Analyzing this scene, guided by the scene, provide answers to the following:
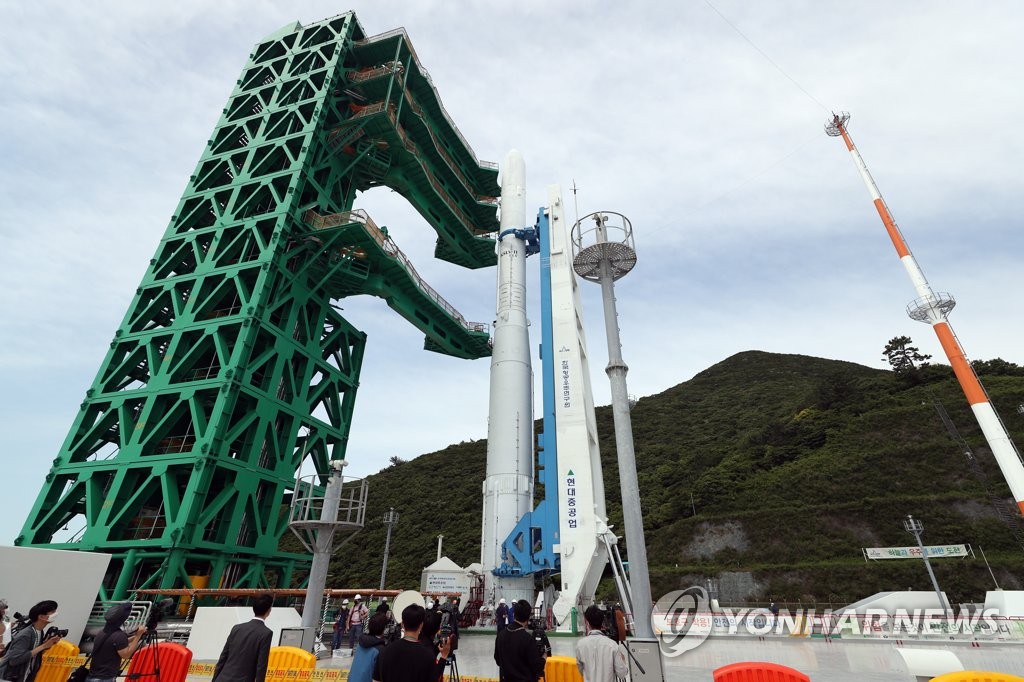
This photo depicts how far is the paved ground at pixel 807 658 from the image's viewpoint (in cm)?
984

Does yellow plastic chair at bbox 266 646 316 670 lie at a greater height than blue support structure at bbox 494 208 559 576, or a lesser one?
lesser

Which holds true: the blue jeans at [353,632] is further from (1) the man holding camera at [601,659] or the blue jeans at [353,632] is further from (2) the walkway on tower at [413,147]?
(2) the walkway on tower at [413,147]

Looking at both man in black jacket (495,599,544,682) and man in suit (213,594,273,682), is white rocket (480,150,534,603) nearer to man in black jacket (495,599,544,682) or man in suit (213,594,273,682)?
man in black jacket (495,599,544,682)

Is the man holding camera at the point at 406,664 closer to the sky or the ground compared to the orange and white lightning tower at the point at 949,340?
closer to the ground

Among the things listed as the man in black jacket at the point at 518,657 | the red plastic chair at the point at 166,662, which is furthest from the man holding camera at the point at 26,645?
the man in black jacket at the point at 518,657

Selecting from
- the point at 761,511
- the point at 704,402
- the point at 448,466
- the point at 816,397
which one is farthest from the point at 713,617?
the point at 704,402

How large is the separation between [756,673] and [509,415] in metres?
15.4

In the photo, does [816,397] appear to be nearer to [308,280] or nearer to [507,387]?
[507,387]

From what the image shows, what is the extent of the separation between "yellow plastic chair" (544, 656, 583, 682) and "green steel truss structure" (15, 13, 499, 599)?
50.7ft

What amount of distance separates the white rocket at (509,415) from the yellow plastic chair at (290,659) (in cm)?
1051

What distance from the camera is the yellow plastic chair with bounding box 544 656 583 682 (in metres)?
6.24

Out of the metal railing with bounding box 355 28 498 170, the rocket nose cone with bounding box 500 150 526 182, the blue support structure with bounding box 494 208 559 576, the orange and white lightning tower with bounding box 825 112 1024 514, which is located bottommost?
the blue support structure with bounding box 494 208 559 576

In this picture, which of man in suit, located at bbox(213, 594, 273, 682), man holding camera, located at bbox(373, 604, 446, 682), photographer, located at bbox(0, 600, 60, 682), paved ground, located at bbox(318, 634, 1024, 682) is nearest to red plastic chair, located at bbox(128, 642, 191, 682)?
photographer, located at bbox(0, 600, 60, 682)

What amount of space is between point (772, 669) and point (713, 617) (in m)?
17.5
